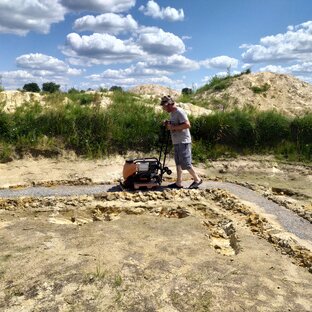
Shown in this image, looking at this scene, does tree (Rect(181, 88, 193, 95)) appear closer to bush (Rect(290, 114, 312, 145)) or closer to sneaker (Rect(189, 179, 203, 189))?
bush (Rect(290, 114, 312, 145))

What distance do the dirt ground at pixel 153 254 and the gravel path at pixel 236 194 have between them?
255 mm

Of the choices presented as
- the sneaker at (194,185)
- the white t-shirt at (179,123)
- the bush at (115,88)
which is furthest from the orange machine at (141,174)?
the bush at (115,88)

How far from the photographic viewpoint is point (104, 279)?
5.29 meters

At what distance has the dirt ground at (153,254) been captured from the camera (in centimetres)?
494

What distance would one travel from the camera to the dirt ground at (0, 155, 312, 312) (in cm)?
494

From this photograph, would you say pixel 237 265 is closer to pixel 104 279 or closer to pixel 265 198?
pixel 104 279

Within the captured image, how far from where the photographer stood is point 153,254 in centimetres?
616

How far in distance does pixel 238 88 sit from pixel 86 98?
8.41 metres

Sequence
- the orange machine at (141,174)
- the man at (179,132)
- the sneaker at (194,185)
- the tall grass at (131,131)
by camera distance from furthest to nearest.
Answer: the tall grass at (131,131) < the sneaker at (194,185) < the orange machine at (141,174) < the man at (179,132)

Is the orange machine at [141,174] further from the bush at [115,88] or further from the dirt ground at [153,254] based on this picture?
the bush at [115,88]

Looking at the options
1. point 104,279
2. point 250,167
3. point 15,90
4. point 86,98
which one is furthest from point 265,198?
point 15,90

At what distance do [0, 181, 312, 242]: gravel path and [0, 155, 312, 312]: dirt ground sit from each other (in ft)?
0.84

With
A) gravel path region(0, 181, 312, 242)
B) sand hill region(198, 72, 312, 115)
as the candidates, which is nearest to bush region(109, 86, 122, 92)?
sand hill region(198, 72, 312, 115)

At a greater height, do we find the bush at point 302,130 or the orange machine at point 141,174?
the bush at point 302,130
